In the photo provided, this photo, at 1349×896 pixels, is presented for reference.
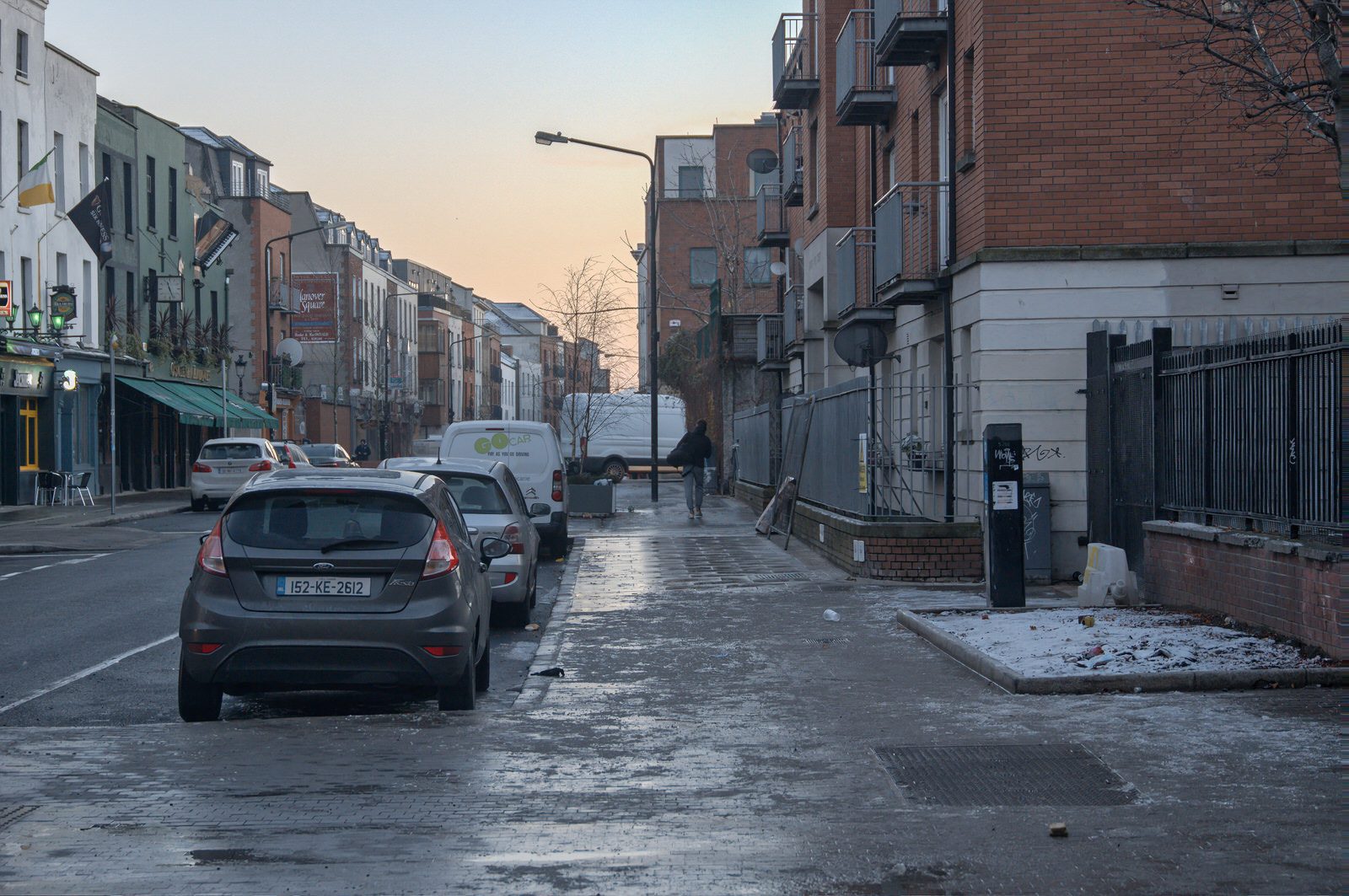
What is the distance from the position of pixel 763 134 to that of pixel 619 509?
38.8m

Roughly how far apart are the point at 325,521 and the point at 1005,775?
4065 millimetres

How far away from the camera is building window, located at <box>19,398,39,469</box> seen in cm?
3647

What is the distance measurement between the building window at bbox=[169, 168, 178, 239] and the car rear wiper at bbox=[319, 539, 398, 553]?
4351 centimetres

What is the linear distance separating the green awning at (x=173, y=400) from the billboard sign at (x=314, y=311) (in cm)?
2424

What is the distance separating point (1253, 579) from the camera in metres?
10.6

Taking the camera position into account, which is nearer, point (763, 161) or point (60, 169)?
point (763, 161)

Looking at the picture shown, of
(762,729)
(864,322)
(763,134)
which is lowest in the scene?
(762,729)

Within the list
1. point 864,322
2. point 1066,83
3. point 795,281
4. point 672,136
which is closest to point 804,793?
point 1066,83

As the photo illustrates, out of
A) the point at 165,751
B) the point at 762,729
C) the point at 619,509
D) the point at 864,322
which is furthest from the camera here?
the point at 619,509

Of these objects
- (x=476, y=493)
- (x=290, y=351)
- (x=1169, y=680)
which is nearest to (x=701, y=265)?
(x=290, y=351)

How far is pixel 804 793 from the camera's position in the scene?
6598mm

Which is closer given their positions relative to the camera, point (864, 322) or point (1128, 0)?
point (1128, 0)

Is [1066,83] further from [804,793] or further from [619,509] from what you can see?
[619,509]

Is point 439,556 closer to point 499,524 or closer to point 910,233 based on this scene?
point 499,524
